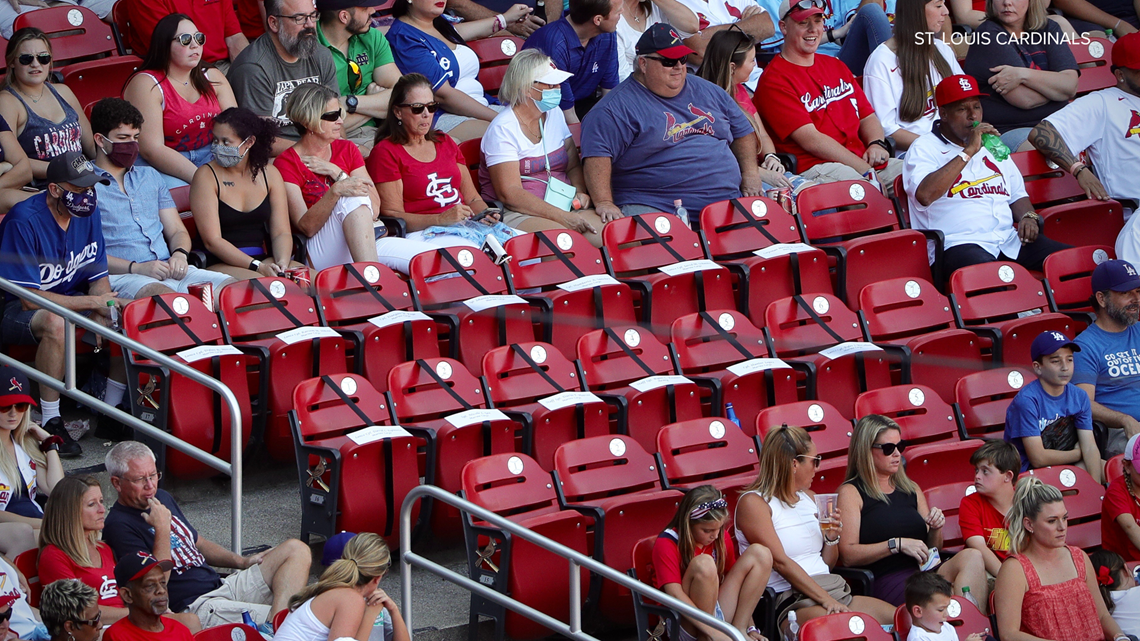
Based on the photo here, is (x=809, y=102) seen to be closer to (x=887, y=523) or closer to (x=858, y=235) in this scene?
(x=858, y=235)

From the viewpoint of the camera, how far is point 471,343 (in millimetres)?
6336

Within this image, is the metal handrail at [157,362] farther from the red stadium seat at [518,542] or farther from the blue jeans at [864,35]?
the blue jeans at [864,35]

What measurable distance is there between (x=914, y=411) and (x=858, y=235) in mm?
1550

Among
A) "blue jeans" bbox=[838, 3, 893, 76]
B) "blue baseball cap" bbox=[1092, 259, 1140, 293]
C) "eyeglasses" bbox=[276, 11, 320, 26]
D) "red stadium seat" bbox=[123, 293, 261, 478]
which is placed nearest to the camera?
"red stadium seat" bbox=[123, 293, 261, 478]

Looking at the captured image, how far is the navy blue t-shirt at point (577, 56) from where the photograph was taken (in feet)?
26.6

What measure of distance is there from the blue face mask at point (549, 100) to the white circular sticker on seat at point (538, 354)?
179 cm

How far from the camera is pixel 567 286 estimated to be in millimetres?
6496

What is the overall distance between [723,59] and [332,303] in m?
2.84

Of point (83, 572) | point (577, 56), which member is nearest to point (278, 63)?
point (577, 56)

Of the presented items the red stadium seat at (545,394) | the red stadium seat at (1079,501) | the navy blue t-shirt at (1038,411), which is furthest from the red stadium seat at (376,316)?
the red stadium seat at (1079,501)

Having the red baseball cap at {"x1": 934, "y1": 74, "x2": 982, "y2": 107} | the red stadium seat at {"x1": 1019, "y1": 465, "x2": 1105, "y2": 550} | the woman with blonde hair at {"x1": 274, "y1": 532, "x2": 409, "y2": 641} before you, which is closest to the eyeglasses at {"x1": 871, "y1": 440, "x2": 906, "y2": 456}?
the red stadium seat at {"x1": 1019, "y1": 465, "x2": 1105, "y2": 550}

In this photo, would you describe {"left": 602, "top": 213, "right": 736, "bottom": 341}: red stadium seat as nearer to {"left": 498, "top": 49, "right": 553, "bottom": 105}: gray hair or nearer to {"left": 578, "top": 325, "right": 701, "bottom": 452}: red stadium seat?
{"left": 578, "top": 325, "right": 701, "bottom": 452}: red stadium seat

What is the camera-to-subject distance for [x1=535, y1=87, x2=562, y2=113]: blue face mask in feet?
24.1

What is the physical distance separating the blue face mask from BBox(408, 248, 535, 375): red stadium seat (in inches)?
43.3
